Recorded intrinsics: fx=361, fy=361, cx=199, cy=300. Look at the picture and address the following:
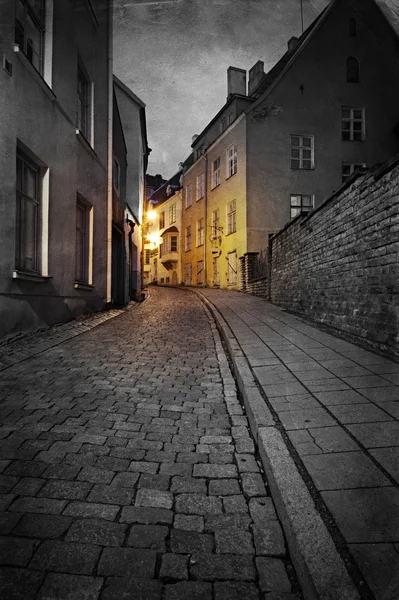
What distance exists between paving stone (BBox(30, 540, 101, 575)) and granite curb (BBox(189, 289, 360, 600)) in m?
0.89

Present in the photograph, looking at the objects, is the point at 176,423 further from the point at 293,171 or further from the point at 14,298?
the point at 293,171

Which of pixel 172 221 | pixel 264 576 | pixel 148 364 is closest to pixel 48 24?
pixel 148 364

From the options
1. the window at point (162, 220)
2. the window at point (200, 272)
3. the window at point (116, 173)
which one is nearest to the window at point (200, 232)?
the window at point (200, 272)

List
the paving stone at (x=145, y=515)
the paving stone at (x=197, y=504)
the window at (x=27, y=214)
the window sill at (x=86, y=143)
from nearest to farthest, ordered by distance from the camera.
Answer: the paving stone at (x=145, y=515) → the paving stone at (x=197, y=504) → the window at (x=27, y=214) → the window sill at (x=86, y=143)

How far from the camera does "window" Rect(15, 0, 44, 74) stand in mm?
6094

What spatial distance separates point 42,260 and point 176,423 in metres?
5.16

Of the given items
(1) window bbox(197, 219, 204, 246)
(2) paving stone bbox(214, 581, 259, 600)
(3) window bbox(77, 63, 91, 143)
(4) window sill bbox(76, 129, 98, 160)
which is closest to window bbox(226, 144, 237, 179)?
(1) window bbox(197, 219, 204, 246)

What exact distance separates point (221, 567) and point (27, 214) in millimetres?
6591

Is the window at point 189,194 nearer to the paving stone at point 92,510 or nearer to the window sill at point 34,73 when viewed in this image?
the window sill at point 34,73

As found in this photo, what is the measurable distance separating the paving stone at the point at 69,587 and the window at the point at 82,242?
7985 mm

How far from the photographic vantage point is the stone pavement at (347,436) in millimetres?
1477

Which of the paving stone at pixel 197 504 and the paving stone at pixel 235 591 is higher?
the paving stone at pixel 197 504

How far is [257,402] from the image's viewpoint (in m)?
3.30

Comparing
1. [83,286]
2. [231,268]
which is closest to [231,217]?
[231,268]
